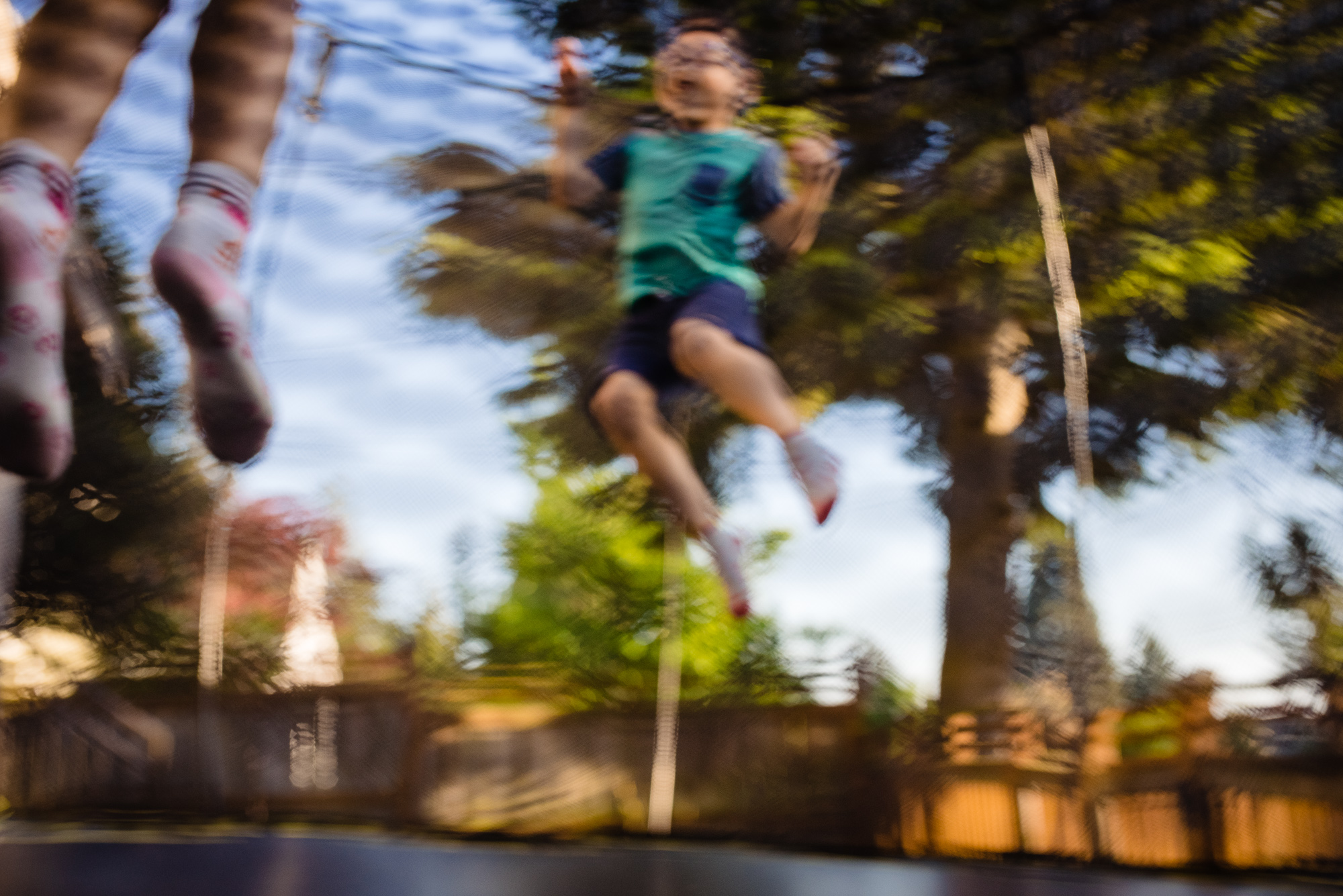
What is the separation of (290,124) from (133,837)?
1.17m

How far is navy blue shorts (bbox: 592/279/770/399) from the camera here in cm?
101

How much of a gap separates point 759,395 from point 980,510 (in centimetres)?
68

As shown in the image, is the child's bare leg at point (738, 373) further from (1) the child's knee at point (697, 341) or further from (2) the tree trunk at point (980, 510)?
(2) the tree trunk at point (980, 510)

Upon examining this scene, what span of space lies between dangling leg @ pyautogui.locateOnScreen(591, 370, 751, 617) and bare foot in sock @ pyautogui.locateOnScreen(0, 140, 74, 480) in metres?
0.54

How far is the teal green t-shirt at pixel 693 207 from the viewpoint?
1060mm

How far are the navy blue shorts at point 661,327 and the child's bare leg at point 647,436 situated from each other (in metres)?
0.02

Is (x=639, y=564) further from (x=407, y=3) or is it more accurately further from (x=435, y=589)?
(x=407, y=3)

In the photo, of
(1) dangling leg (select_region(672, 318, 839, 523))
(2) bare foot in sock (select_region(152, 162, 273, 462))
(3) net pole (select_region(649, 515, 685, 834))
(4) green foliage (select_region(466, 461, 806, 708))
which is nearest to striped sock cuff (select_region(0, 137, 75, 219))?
(2) bare foot in sock (select_region(152, 162, 273, 462))

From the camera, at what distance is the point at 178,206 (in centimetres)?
96

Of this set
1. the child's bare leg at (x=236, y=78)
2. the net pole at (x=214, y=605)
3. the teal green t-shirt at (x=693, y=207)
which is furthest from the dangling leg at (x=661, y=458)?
the net pole at (x=214, y=605)

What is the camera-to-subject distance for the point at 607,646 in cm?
163

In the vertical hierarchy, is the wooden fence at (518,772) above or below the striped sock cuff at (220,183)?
below

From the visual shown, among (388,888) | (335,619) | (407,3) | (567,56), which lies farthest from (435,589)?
(407,3)

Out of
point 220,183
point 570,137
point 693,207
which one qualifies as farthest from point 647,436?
point 220,183
